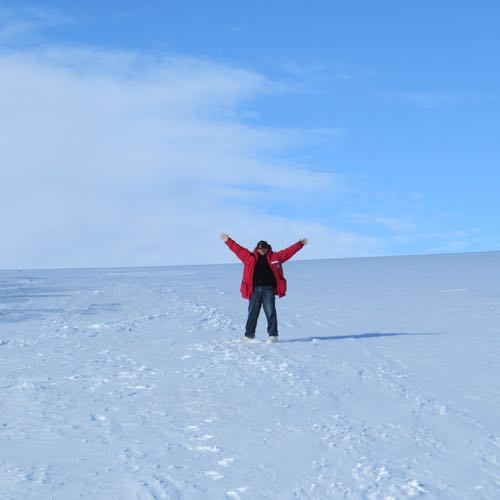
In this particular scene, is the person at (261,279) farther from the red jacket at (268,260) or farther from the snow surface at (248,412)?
the snow surface at (248,412)

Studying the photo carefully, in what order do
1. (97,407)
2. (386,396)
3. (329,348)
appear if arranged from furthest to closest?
(329,348) → (386,396) → (97,407)

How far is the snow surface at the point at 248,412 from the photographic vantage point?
4.66 m

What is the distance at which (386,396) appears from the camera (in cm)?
714

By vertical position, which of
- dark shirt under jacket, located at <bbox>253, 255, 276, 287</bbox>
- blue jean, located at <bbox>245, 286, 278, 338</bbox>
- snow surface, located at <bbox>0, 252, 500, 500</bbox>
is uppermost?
dark shirt under jacket, located at <bbox>253, 255, 276, 287</bbox>

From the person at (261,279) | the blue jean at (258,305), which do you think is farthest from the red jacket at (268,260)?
the blue jean at (258,305)

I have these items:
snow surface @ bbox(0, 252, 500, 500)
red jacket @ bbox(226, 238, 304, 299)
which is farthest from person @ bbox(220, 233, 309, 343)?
snow surface @ bbox(0, 252, 500, 500)

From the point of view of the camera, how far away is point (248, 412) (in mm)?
6453

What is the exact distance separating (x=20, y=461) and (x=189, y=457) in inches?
49.5

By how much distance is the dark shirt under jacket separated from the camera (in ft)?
35.8

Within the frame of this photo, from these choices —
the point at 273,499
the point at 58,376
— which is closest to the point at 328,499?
the point at 273,499

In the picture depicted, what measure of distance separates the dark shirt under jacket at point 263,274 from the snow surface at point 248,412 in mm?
1062

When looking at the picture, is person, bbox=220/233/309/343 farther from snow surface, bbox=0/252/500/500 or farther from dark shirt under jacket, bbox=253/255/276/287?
snow surface, bbox=0/252/500/500

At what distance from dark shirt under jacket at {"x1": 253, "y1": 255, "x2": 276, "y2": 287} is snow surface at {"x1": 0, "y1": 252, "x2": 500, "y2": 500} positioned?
1.06 metres

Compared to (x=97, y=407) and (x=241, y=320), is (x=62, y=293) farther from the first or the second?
(x=97, y=407)
